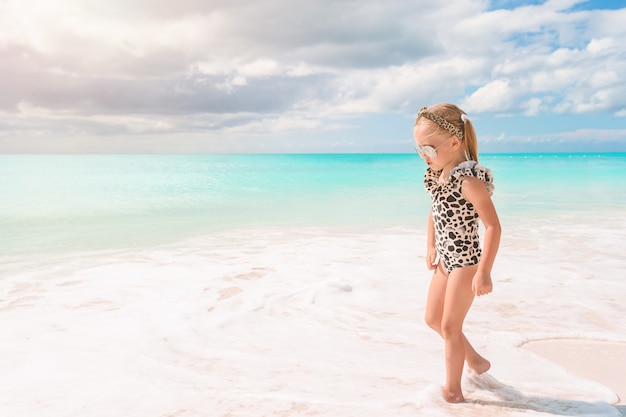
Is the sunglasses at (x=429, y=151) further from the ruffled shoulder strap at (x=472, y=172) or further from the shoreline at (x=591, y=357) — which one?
the shoreline at (x=591, y=357)

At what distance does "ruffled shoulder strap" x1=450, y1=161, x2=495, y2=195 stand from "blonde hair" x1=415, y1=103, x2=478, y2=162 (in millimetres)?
97

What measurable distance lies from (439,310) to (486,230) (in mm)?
570

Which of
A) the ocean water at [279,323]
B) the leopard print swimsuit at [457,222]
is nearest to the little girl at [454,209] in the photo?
the leopard print swimsuit at [457,222]

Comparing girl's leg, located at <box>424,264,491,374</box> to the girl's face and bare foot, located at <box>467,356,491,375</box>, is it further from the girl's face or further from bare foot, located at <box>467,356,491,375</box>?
the girl's face

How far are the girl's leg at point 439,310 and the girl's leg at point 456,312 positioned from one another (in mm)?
80

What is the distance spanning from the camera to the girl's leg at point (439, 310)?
295 cm

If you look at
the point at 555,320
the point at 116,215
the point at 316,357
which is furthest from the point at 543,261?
the point at 116,215

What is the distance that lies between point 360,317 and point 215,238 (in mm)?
5338

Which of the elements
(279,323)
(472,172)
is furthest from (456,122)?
(279,323)

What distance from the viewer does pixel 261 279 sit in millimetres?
6059

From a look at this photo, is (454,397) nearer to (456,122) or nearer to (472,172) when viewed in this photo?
(472,172)

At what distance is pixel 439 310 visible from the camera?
2.95 metres

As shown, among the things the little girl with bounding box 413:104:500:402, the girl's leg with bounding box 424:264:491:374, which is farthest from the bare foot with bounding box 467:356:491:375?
the little girl with bounding box 413:104:500:402

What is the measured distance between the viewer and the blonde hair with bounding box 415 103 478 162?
2.81 metres
